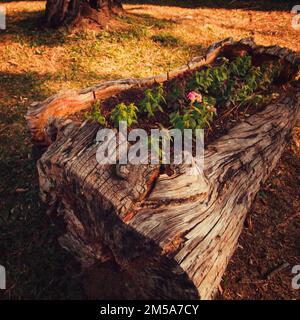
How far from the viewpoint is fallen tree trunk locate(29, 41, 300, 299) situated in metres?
2.46

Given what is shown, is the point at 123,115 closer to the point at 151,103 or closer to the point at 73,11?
the point at 151,103

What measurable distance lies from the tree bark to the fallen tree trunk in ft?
14.8

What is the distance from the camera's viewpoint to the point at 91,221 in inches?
113

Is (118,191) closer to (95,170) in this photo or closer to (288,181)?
(95,170)

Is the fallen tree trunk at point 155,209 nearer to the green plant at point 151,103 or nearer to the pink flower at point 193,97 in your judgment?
the pink flower at point 193,97

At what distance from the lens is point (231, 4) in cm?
910

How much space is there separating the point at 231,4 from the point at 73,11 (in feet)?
A: 14.4

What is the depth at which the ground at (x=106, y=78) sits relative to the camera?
11.0 feet

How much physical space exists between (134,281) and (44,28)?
19.2ft

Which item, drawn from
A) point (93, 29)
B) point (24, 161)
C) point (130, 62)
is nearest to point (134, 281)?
point (24, 161)

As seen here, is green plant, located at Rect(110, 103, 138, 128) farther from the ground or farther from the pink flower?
the ground

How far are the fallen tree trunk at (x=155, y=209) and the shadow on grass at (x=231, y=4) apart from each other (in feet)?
22.1

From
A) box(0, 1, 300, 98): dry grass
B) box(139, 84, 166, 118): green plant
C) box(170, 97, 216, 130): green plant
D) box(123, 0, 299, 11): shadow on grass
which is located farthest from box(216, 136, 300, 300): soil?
box(123, 0, 299, 11): shadow on grass

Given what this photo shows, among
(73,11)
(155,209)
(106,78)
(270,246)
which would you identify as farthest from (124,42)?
(155,209)
